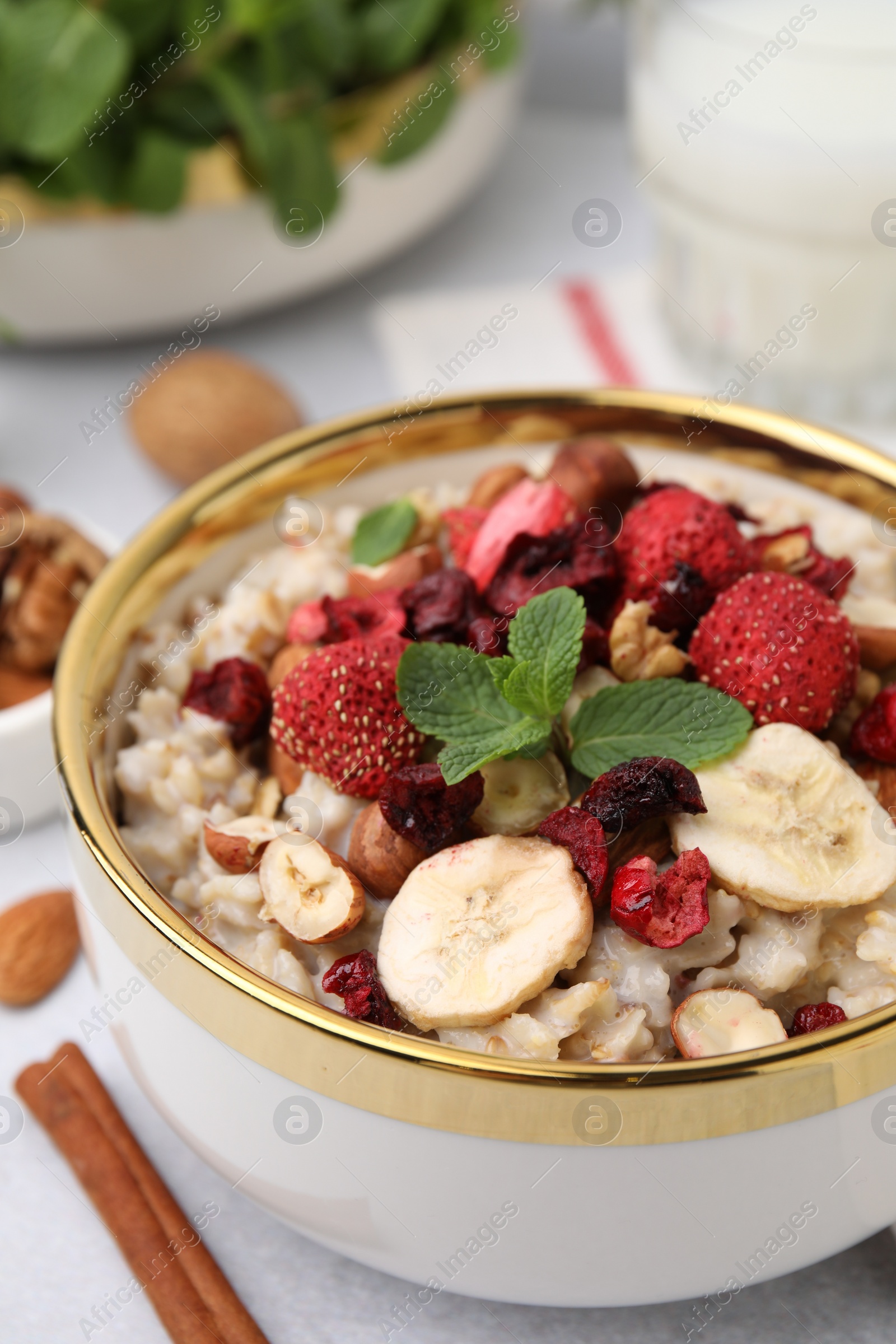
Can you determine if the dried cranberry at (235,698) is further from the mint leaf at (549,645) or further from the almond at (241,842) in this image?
the mint leaf at (549,645)

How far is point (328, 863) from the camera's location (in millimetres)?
878

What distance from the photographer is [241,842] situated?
2.99 feet

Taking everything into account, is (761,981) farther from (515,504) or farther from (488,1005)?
(515,504)

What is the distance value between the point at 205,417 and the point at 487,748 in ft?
3.13

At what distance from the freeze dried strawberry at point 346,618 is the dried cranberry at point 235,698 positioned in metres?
0.05

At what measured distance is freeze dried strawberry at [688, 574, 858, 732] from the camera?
36.2 inches

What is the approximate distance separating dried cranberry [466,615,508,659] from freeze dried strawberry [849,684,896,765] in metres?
0.26

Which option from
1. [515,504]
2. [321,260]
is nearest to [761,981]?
[515,504]

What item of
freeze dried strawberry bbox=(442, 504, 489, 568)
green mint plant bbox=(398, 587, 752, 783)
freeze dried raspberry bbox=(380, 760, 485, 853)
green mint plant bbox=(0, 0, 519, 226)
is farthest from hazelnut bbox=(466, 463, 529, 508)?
green mint plant bbox=(0, 0, 519, 226)

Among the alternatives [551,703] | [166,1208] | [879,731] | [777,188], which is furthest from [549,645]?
[777,188]

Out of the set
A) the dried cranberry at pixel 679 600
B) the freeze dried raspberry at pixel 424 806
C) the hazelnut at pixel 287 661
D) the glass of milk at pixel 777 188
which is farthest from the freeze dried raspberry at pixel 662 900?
the glass of milk at pixel 777 188

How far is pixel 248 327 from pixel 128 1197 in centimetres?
134

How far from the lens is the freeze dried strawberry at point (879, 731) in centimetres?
93

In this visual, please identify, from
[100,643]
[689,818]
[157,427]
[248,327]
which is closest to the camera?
[689,818]
